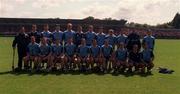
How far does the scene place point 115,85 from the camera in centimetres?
1388

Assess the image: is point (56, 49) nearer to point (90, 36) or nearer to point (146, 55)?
point (90, 36)

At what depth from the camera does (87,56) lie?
57.4 feet

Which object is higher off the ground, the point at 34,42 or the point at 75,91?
the point at 34,42

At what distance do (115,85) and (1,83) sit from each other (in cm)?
366

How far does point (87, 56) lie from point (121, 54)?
1.37 metres

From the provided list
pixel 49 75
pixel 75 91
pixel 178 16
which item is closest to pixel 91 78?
pixel 49 75

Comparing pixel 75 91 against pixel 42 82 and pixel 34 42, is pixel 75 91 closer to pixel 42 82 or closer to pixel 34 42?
pixel 42 82

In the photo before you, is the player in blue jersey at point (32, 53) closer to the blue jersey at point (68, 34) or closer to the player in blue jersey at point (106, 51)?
the blue jersey at point (68, 34)

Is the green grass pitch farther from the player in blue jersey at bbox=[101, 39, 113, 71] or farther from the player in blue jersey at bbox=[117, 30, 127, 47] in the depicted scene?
the player in blue jersey at bbox=[117, 30, 127, 47]

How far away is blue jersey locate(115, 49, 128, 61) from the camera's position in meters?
17.4

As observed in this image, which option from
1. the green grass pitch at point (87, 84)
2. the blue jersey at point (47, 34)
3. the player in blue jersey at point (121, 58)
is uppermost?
the blue jersey at point (47, 34)

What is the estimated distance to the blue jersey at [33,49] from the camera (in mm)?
17359

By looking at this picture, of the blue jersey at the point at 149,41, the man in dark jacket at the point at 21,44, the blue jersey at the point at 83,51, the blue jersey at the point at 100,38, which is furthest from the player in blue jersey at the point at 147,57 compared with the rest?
the man in dark jacket at the point at 21,44

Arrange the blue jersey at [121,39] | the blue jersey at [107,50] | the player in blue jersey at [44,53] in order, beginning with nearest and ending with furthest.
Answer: the player in blue jersey at [44,53], the blue jersey at [107,50], the blue jersey at [121,39]
